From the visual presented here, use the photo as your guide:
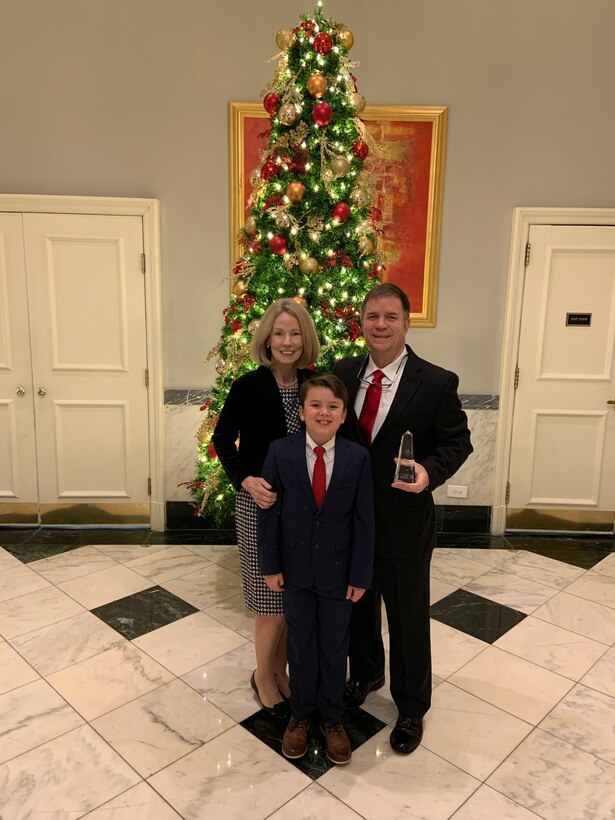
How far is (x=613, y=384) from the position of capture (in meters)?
4.18

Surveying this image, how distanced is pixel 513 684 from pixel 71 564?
2.62 meters

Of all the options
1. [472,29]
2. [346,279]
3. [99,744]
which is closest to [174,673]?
[99,744]

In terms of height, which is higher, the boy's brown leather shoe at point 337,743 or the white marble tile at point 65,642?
the boy's brown leather shoe at point 337,743

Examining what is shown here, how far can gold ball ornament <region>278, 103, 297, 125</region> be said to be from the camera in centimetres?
280

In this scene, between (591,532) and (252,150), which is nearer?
(252,150)

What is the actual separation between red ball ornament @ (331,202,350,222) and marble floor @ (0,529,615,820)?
6.85ft

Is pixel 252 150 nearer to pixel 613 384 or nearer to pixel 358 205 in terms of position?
pixel 358 205

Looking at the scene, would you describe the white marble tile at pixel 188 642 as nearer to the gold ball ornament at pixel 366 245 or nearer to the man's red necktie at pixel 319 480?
the man's red necktie at pixel 319 480

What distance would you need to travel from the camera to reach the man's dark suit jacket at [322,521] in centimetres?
190

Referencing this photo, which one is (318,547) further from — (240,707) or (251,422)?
(240,707)

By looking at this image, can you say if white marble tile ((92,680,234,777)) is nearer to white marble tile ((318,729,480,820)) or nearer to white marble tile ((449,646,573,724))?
white marble tile ((318,729,480,820))

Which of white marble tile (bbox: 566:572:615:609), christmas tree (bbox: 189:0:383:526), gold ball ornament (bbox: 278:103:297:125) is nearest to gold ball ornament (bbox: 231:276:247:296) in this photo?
christmas tree (bbox: 189:0:383:526)

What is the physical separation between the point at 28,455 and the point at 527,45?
4.36m

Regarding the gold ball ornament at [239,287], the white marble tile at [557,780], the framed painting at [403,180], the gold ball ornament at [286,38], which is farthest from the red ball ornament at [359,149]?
the white marble tile at [557,780]
